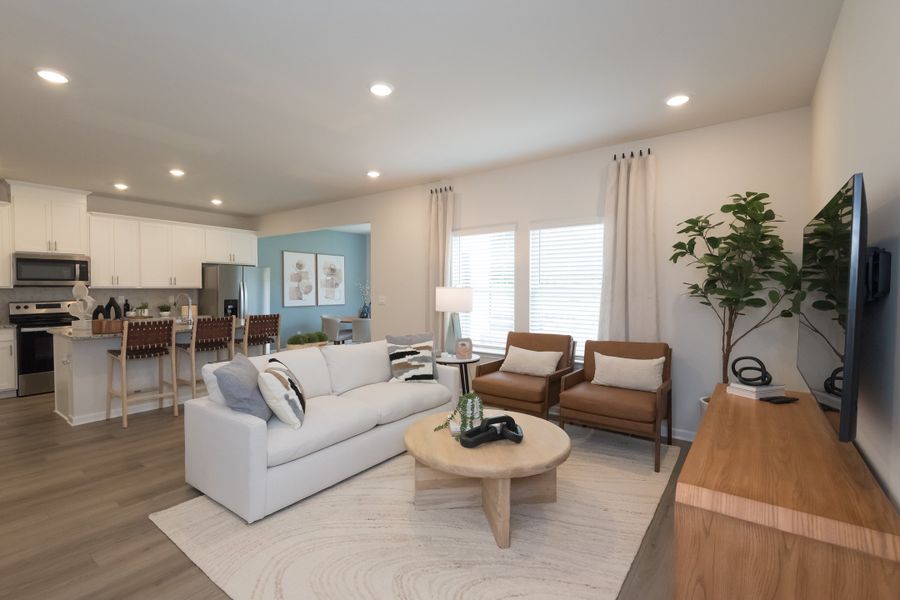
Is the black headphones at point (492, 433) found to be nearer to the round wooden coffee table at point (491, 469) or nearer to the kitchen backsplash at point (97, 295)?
the round wooden coffee table at point (491, 469)

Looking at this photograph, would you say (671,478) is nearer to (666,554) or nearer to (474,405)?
(666,554)

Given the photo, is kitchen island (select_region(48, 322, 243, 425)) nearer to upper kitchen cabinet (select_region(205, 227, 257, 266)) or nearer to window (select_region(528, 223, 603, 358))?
upper kitchen cabinet (select_region(205, 227, 257, 266))

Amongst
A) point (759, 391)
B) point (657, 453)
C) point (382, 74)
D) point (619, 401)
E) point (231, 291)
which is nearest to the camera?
point (759, 391)

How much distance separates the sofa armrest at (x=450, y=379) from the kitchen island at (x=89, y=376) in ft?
9.60

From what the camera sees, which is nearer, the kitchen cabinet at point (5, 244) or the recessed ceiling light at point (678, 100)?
the recessed ceiling light at point (678, 100)

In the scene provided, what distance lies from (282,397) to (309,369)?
0.81m

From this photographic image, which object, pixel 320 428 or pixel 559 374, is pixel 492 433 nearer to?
pixel 320 428

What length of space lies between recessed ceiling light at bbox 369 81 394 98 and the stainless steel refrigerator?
16.3ft

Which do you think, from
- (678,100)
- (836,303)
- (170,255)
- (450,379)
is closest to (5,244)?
(170,255)

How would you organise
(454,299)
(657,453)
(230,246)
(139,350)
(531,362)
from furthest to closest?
(230,246) < (454,299) < (139,350) < (531,362) < (657,453)

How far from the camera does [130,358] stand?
4.22 meters

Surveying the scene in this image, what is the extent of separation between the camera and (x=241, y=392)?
2518 mm

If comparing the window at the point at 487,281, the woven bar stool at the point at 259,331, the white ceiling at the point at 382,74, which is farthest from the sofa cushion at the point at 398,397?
the white ceiling at the point at 382,74

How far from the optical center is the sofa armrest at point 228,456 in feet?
7.88
